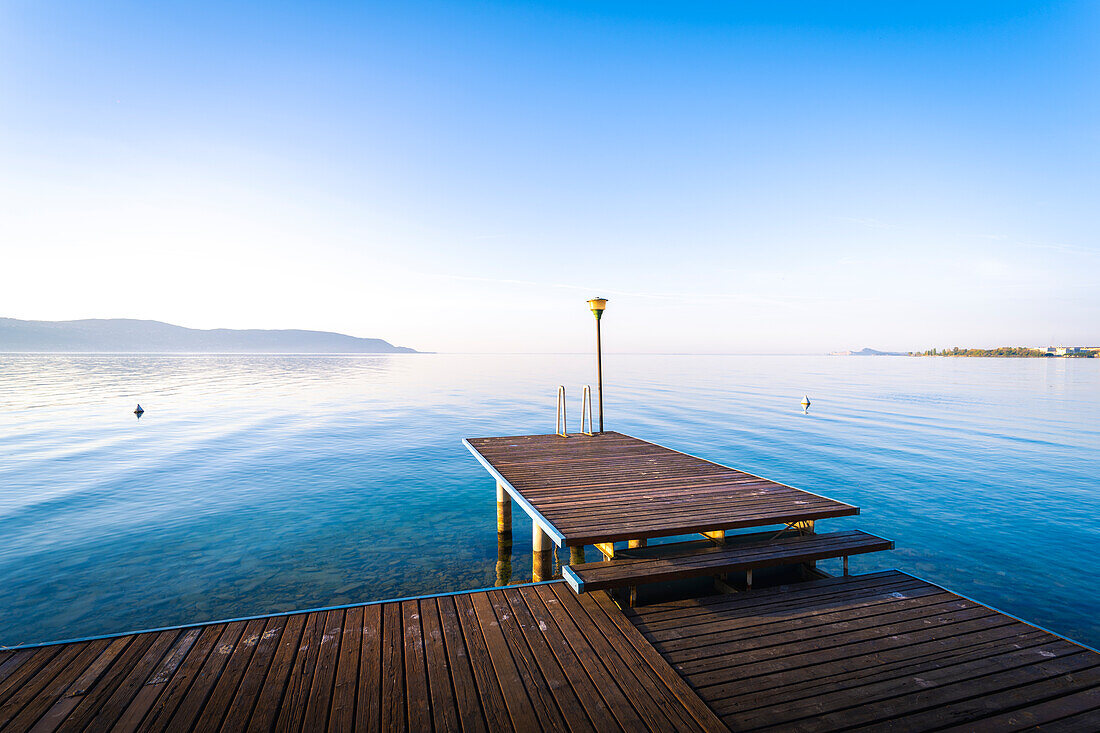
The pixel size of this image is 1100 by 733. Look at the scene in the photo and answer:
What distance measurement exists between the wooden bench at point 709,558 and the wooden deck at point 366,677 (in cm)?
37

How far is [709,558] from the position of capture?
537 cm

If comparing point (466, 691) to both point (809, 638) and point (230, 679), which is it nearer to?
point (230, 679)

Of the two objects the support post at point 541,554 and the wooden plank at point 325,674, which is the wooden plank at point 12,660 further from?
the support post at point 541,554

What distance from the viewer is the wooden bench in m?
4.86

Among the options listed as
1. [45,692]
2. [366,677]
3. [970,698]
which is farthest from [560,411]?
[45,692]

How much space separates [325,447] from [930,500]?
22.3 meters

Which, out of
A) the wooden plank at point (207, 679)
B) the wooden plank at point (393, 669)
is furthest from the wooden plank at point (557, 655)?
the wooden plank at point (207, 679)

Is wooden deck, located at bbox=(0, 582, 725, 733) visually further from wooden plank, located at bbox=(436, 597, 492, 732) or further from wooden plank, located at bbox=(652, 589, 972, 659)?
wooden plank, located at bbox=(652, 589, 972, 659)

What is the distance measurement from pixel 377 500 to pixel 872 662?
12.8 metres

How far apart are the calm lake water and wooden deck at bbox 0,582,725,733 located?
14.9 feet

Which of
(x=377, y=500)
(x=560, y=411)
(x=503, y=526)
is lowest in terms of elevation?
(x=377, y=500)

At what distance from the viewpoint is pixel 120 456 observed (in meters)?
19.5

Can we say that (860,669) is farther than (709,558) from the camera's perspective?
No

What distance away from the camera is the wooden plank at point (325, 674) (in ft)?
10.5
